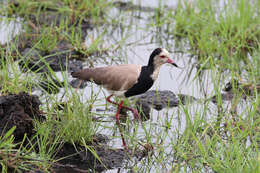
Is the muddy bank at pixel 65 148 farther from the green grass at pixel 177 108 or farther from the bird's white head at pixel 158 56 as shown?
the bird's white head at pixel 158 56

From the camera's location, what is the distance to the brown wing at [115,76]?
5.73 m

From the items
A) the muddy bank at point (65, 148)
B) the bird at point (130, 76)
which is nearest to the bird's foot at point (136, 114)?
the bird at point (130, 76)

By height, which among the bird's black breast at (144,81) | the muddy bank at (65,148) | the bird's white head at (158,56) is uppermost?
the bird's white head at (158,56)

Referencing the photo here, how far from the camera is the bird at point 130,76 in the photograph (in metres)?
5.70

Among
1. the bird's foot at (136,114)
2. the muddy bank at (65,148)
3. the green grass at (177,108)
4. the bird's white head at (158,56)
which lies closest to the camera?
→ the green grass at (177,108)

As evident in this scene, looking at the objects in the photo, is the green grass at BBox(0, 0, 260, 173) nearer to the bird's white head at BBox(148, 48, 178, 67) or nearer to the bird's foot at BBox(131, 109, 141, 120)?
the bird's foot at BBox(131, 109, 141, 120)

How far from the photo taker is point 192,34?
26.7 ft

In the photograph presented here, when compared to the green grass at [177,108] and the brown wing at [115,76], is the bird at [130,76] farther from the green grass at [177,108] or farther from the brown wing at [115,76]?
the green grass at [177,108]

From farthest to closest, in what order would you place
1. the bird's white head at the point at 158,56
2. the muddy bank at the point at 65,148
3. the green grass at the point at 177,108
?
the bird's white head at the point at 158,56
the muddy bank at the point at 65,148
the green grass at the point at 177,108

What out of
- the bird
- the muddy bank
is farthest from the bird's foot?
the muddy bank

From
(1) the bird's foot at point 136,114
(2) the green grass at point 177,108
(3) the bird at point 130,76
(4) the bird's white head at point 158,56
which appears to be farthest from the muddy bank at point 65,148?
(4) the bird's white head at point 158,56

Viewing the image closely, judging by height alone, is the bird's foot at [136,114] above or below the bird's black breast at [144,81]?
below

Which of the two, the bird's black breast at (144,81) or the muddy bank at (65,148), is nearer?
the muddy bank at (65,148)

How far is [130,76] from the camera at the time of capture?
574 cm
